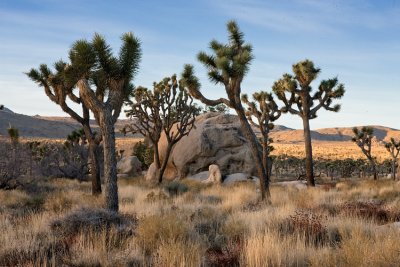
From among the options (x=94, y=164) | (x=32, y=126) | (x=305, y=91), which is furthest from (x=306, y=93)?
(x=32, y=126)

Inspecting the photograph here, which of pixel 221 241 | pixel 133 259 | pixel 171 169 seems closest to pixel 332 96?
pixel 171 169

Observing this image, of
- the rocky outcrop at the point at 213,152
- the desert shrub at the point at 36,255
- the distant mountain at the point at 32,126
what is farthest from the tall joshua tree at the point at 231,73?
the distant mountain at the point at 32,126

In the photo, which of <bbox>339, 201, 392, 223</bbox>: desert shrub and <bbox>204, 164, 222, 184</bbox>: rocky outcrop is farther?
<bbox>204, 164, 222, 184</bbox>: rocky outcrop

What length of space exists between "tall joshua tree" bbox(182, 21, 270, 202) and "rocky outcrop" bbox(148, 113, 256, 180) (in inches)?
545

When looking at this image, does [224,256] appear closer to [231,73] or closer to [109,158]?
[109,158]

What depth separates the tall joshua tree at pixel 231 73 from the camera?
1453 centimetres

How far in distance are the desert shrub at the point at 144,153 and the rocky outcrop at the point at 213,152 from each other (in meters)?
8.37

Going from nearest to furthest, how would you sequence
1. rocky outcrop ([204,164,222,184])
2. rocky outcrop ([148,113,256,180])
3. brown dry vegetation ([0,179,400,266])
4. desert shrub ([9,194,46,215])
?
1. brown dry vegetation ([0,179,400,266])
2. desert shrub ([9,194,46,215])
3. rocky outcrop ([204,164,222,184])
4. rocky outcrop ([148,113,256,180])

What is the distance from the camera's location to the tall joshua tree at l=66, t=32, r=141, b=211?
1089 cm

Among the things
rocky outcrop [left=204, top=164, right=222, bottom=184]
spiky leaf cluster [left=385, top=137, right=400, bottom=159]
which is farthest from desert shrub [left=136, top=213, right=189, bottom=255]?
spiky leaf cluster [left=385, top=137, right=400, bottom=159]

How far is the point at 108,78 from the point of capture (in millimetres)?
11609

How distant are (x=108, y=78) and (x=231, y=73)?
184 inches

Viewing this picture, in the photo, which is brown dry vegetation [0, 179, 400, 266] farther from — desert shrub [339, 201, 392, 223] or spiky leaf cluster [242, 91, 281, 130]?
spiky leaf cluster [242, 91, 281, 130]

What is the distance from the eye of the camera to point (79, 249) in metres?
6.31
